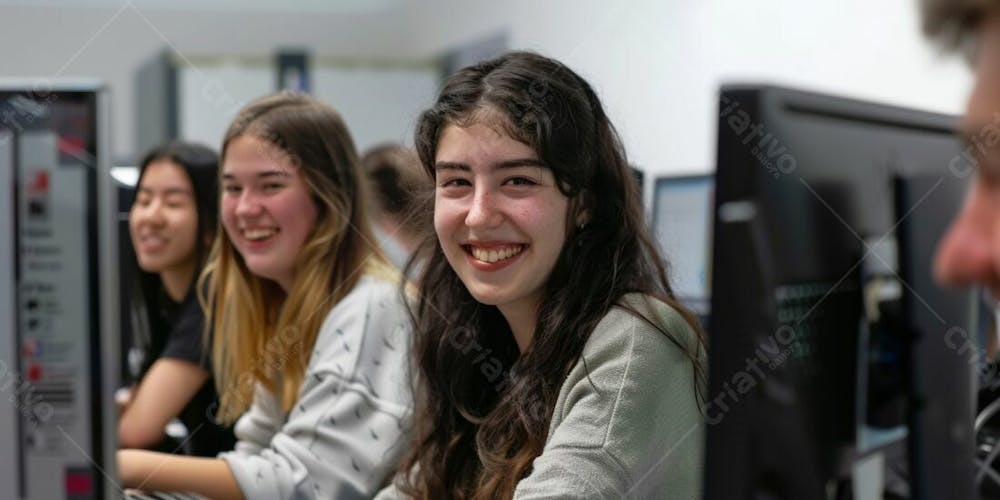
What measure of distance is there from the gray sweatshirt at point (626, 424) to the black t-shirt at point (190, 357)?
669 millimetres

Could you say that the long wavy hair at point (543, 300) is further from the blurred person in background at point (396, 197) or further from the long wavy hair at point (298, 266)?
the long wavy hair at point (298, 266)

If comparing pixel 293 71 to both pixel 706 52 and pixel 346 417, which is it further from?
pixel 346 417

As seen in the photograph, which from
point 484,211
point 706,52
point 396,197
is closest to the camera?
point 484,211

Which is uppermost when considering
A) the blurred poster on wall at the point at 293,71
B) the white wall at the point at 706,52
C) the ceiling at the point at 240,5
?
the ceiling at the point at 240,5

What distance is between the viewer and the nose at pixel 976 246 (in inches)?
17.6

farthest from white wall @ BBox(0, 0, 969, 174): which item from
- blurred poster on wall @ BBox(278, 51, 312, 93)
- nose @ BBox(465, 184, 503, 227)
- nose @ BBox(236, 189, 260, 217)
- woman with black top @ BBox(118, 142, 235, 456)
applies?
blurred poster on wall @ BBox(278, 51, 312, 93)

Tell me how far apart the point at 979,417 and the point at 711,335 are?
1.33 feet

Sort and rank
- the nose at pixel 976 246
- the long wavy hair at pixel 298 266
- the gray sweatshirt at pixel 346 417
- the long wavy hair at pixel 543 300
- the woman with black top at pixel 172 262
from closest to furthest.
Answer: the nose at pixel 976 246, the long wavy hair at pixel 543 300, the gray sweatshirt at pixel 346 417, the long wavy hair at pixel 298 266, the woman with black top at pixel 172 262

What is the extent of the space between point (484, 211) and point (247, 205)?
0.49 m

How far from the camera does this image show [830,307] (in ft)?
1.93

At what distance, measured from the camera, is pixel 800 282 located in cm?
56

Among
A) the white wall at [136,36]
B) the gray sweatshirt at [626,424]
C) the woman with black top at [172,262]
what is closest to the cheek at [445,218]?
the gray sweatshirt at [626,424]

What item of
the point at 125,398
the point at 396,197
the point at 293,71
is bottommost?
the point at 125,398

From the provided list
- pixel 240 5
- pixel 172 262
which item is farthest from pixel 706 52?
pixel 240 5
